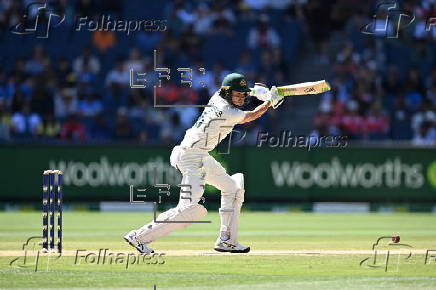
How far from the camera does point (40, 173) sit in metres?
19.8

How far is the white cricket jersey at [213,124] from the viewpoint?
10.8 m

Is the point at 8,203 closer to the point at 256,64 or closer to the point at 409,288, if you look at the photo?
the point at 256,64

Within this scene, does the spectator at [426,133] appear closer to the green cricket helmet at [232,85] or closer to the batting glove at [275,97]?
the batting glove at [275,97]

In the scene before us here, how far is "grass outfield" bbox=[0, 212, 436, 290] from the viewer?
906 cm

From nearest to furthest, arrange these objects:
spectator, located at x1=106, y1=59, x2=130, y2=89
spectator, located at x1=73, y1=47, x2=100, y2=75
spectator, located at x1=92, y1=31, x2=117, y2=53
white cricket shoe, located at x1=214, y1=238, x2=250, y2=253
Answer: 1. white cricket shoe, located at x1=214, y1=238, x2=250, y2=253
2. spectator, located at x1=106, y1=59, x2=130, y2=89
3. spectator, located at x1=73, y1=47, x2=100, y2=75
4. spectator, located at x1=92, y1=31, x2=117, y2=53

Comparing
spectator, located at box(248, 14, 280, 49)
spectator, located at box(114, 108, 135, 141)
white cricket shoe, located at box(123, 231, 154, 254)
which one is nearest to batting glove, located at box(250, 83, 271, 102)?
white cricket shoe, located at box(123, 231, 154, 254)

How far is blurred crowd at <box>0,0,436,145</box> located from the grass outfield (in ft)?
15.1

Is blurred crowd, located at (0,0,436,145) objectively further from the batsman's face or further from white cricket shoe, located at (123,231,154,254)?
white cricket shoe, located at (123,231,154,254)

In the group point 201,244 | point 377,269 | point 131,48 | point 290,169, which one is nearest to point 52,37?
point 131,48

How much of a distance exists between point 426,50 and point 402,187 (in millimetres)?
4454

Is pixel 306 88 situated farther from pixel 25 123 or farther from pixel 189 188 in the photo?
pixel 25 123

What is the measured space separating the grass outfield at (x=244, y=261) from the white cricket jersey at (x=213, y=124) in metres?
1.21

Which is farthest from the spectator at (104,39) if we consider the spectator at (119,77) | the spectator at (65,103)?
the spectator at (65,103)

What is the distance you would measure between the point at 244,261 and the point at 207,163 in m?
1.08
